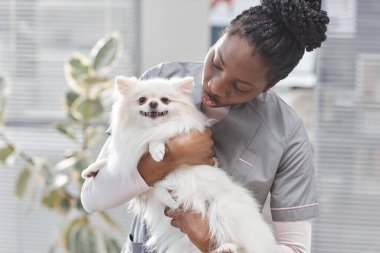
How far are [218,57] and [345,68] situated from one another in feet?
5.84

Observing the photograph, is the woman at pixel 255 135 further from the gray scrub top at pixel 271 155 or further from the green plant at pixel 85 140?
the green plant at pixel 85 140

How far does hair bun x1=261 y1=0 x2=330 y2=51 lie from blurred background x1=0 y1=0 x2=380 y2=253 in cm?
158

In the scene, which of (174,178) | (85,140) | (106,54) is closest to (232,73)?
(174,178)

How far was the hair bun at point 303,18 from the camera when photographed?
1166 mm

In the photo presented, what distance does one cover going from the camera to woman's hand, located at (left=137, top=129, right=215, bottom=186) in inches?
51.0

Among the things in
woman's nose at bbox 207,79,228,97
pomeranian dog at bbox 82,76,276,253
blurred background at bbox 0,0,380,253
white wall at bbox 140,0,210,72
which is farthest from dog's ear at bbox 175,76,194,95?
white wall at bbox 140,0,210,72

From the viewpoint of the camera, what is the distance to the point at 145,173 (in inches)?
51.2

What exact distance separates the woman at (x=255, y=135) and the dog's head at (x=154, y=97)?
0.20 ft

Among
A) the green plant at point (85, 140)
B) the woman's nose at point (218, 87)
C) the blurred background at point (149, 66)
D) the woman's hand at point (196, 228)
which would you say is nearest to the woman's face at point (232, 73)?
the woman's nose at point (218, 87)

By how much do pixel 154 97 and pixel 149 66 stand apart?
156 centimetres

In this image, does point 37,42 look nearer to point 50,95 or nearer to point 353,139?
point 50,95

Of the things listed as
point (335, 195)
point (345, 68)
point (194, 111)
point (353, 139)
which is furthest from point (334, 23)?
point (194, 111)

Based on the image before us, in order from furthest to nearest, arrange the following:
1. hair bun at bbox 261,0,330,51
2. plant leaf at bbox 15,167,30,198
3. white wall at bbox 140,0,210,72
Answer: white wall at bbox 140,0,210,72, plant leaf at bbox 15,167,30,198, hair bun at bbox 261,0,330,51

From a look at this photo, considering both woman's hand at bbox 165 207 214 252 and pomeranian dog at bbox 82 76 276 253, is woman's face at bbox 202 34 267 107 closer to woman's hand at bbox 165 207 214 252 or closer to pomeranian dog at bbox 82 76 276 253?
pomeranian dog at bbox 82 76 276 253
